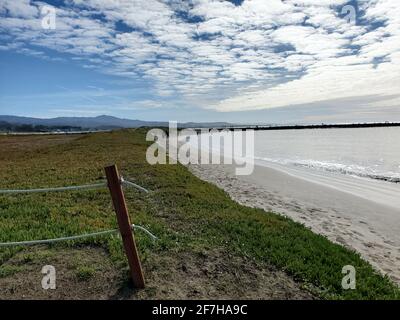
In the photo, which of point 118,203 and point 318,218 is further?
point 318,218

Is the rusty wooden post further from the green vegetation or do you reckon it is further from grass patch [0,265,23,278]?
grass patch [0,265,23,278]

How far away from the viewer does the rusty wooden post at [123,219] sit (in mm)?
6281

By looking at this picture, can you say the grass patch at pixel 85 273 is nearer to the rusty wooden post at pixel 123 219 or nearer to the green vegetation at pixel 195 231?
the green vegetation at pixel 195 231

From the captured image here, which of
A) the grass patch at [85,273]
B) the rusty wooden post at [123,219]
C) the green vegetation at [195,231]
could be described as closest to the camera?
the rusty wooden post at [123,219]

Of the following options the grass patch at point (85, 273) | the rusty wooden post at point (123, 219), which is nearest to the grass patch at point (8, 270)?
the grass patch at point (85, 273)

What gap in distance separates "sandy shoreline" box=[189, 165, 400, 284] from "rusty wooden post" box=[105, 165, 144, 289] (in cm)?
633

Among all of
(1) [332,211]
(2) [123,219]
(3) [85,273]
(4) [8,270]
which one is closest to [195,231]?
(3) [85,273]

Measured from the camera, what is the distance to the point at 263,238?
977cm

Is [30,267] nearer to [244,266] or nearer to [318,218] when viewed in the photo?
[244,266]

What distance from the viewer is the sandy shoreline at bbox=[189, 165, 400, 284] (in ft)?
35.1

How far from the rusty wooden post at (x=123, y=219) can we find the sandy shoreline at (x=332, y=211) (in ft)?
20.8

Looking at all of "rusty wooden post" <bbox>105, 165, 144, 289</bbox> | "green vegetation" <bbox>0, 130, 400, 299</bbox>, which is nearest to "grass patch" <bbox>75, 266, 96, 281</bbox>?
"green vegetation" <bbox>0, 130, 400, 299</bbox>
